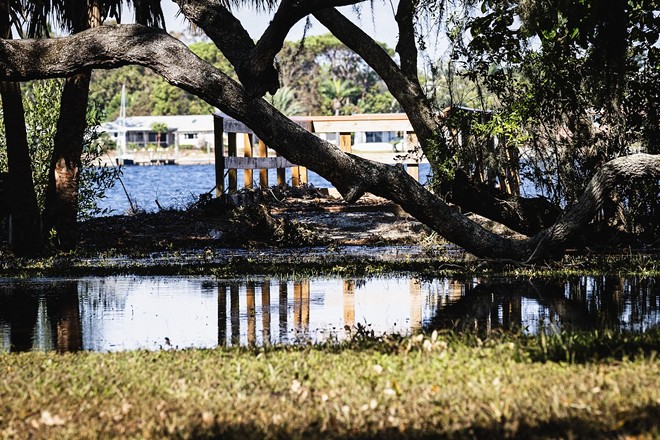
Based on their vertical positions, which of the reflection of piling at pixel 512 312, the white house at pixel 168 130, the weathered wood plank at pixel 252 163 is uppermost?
the white house at pixel 168 130

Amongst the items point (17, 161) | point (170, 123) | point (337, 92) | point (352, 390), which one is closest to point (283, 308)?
point (352, 390)

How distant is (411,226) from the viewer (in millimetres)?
18250

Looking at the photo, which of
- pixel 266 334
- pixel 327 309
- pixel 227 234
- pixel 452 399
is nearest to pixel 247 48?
pixel 327 309

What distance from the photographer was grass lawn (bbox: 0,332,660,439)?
5051 mm

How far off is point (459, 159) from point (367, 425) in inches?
396

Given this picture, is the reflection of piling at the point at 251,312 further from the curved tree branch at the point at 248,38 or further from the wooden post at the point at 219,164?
the wooden post at the point at 219,164

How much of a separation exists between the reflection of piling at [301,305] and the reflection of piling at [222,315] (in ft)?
2.02

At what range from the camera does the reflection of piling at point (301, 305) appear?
9.04 meters

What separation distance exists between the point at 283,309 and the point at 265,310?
17 centimetres

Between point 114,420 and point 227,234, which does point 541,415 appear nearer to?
point 114,420

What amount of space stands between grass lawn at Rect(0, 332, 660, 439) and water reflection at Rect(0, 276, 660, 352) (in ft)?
2.91

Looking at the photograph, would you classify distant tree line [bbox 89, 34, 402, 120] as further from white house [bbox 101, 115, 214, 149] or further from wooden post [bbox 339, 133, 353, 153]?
wooden post [bbox 339, 133, 353, 153]

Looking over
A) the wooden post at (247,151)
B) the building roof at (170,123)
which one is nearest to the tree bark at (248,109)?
the wooden post at (247,151)

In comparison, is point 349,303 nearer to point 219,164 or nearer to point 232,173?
point 219,164
